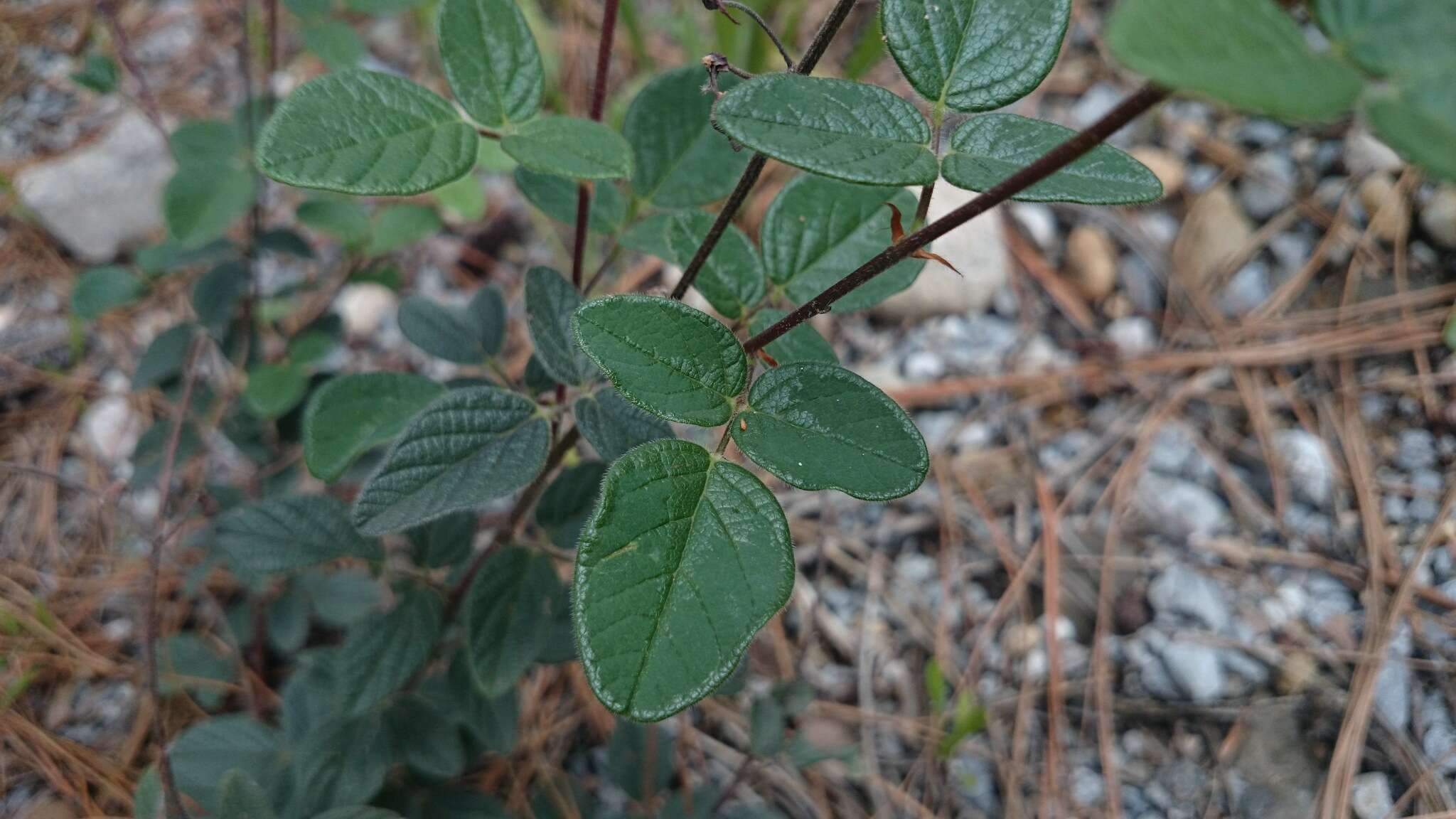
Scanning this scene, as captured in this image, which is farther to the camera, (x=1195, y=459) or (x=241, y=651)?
(x=1195, y=459)

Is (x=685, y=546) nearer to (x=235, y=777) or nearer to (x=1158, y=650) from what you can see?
(x=235, y=777)

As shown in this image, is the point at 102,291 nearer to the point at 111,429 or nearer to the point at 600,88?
the point at 111,429

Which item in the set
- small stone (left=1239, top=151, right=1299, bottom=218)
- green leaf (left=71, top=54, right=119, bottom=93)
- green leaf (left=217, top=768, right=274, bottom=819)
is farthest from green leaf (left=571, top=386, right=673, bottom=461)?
small stone (left=1239, top=151, right=1299, bottom=218)

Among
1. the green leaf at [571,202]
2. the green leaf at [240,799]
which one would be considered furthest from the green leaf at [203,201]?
the green leaf at [240,799]

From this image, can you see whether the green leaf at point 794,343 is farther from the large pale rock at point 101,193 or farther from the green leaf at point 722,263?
the large pale rock at point 101,193

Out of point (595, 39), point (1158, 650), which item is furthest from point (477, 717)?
point (595, 39)

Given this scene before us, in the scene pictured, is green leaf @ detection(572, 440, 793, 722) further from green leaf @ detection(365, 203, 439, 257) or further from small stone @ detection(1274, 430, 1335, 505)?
small stone @ detection(1274, 430, 1335, 505)

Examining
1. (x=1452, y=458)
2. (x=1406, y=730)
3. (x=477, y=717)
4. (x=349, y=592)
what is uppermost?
(x=1452, y=458)
